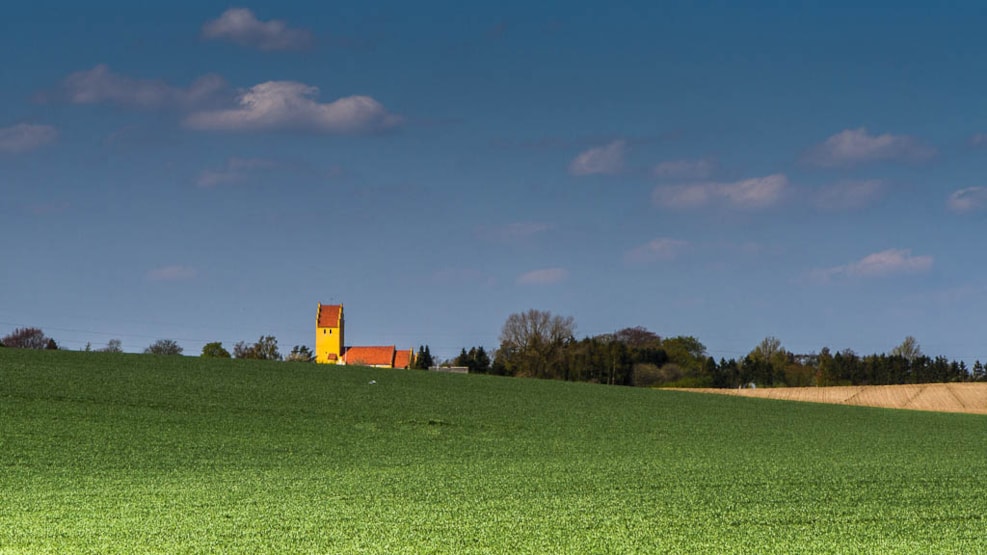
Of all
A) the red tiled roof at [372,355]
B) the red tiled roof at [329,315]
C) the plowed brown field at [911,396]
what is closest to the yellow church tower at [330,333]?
the red tiled roof at [329,315]

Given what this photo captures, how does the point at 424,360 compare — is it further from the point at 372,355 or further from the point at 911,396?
the point at 911,396

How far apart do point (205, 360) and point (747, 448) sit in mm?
24142

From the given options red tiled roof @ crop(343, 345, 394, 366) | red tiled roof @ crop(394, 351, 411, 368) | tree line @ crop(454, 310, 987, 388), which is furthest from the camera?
red tiled roof @ crop(394, 351, 411, 368)

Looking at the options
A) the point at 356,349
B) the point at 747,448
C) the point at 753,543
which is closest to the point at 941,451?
the point at 747,448

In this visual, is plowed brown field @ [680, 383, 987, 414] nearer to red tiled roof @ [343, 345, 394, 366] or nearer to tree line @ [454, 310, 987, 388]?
tree line @ [454, 310, 987, 388]

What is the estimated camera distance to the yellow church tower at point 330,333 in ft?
224

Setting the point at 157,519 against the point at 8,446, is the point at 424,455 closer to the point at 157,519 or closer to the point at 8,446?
the point at 8,446

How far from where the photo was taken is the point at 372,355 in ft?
277

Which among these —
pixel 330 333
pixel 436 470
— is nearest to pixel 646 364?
pixel 330 333

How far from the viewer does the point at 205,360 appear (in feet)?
128

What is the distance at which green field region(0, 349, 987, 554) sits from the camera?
8.65 m

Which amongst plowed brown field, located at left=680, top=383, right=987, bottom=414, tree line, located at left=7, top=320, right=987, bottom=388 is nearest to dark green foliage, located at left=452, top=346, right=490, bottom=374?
tree line, located at left=7, top=320, right=987, bottom=388

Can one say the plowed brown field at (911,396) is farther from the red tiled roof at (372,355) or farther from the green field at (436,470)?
the red tiled roof at (372,355)

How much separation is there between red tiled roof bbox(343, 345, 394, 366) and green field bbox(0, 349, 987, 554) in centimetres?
4763
